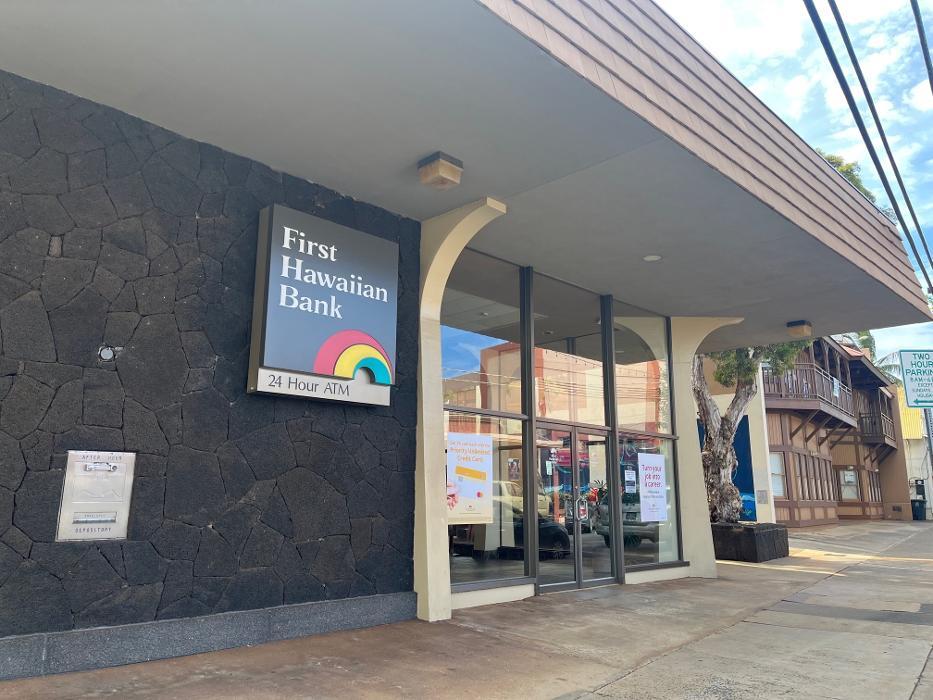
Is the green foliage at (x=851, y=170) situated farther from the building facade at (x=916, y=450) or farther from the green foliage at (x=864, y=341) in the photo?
the building facade at (x=916, y=450)

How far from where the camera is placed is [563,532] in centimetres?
849

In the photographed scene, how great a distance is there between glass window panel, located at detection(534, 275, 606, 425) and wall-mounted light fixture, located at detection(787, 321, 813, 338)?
11.4ft

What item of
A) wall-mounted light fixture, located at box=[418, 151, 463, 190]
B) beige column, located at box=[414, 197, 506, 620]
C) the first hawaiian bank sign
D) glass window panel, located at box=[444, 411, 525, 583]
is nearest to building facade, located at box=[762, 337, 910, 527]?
glass window panel, located at box=[444, 411, 525, 583]

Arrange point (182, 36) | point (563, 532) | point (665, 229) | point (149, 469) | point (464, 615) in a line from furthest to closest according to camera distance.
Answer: point (563, 532) < point (665, 229) < point (464, 615) < point (149, 469) < point (182, 36)

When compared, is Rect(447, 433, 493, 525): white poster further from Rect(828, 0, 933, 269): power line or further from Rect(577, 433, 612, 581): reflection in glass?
Rect(828, 0, 933, 269): power line

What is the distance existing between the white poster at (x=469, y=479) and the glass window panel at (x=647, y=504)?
2.82 metres

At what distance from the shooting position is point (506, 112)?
5152 mm

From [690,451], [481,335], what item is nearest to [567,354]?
[481,335]

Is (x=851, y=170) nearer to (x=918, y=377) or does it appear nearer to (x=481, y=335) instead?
(x=918, y=377)

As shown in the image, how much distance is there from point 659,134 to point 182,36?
3454 mm

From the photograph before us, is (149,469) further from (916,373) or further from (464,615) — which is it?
(916,373)

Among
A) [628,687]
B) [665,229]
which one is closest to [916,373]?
[665,229]

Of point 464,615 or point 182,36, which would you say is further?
point 464,615

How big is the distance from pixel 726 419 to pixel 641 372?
13.8ft
